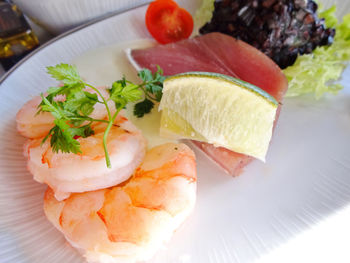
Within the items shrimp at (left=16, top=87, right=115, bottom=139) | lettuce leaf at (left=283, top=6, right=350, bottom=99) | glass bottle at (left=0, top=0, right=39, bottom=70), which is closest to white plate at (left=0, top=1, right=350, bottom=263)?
lettuce leaf at (left=283, top=6, right=350, bottom=99)

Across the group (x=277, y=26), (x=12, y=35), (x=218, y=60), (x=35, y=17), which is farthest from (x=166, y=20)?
(x=12, y=35)

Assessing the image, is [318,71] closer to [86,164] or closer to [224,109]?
[224,109]

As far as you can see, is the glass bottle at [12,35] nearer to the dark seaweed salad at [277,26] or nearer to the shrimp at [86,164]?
the shrimp at [86,164]

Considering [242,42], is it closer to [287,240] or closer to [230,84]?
[230,84]

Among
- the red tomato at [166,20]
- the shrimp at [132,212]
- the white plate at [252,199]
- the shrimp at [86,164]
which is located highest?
the red tomato at [166,20]

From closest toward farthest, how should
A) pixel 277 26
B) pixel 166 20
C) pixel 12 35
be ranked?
pixel 277 26 < pixel 12 35 < pixel 166 20

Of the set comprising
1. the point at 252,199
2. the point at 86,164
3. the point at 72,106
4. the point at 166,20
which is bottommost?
the point at 252,199

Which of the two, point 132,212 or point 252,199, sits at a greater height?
point 132,212

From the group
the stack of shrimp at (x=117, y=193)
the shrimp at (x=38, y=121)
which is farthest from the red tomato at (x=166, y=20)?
the stack of shrimp at (x=117, y=193)

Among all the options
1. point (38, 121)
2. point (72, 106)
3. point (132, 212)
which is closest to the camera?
point (132, 212)
